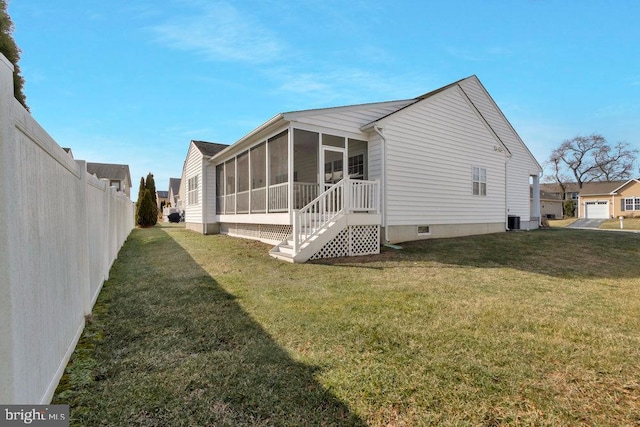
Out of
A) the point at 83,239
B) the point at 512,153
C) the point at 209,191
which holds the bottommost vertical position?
the point at 83,239

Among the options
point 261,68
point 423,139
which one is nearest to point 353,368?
point 423,139

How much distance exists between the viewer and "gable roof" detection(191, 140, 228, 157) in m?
15.8

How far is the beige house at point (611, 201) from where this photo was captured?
3497cm

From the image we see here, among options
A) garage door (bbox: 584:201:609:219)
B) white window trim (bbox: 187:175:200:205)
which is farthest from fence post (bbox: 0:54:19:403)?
garage door (bbox: 584:201:609:219)

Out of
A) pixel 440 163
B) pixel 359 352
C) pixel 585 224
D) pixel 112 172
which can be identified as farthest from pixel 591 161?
pixel 112 172

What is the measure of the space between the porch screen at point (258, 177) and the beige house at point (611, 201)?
43.7m

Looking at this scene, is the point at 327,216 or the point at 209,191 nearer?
the point at 327,216

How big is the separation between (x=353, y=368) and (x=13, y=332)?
2.31 m

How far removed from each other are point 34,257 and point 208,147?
51.4 ft

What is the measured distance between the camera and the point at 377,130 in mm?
9703

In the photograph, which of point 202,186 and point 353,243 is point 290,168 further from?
point 202,186

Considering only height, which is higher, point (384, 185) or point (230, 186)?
point (230, 186)

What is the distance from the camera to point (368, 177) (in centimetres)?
1052

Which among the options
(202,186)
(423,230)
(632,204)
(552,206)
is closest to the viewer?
(423,230)
